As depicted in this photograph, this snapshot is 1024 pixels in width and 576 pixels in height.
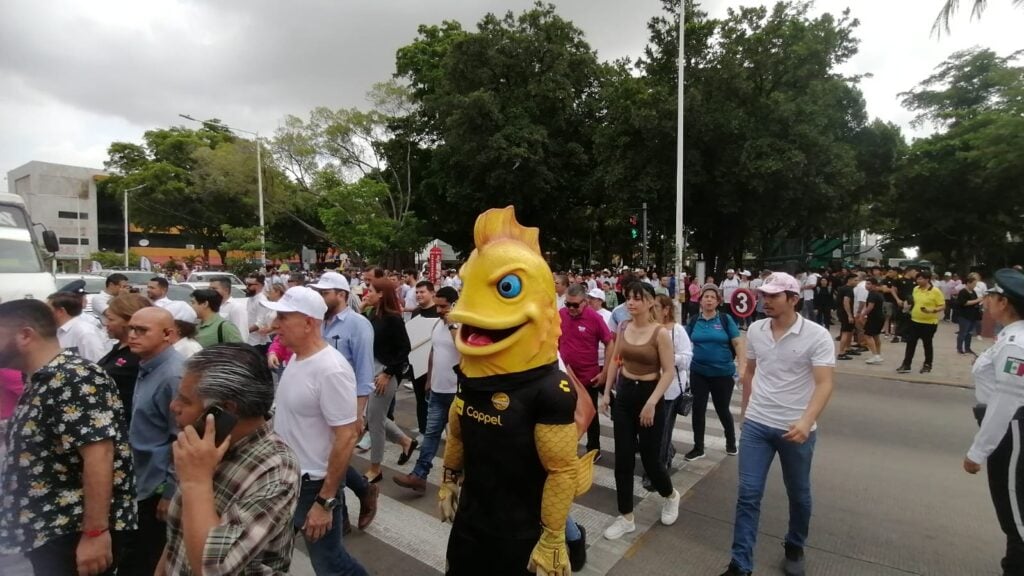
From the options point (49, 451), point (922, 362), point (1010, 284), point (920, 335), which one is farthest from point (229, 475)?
point (922, 362)

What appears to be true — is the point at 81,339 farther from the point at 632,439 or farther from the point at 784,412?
the point at 784,412

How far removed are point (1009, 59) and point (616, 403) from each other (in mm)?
33284

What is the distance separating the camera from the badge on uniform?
310cm

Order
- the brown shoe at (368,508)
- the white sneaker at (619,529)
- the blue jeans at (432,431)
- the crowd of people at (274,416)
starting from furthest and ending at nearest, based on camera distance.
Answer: the blue jeans at (432,431) → the brown shoe at (368,508) → the white sneaker at (619,529) → the crowd of people at (274,416)

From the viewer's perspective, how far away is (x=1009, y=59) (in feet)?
84.5

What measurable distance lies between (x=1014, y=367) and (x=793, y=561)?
5.79 ft

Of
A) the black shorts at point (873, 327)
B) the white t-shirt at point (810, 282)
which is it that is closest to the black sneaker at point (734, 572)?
the black shorts at point (873, 327)

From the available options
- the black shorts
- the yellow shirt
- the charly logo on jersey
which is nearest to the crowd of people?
the charly logo on jersey

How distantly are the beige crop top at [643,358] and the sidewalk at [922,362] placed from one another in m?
7.91

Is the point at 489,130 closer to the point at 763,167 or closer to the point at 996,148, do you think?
the point at 763,167

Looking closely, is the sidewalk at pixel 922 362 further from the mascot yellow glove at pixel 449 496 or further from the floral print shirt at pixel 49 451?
the floral print shirt at pixel 49 451

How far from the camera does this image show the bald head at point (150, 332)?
2971 mm

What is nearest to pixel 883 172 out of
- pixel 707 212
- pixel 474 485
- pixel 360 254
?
pixel 707 212

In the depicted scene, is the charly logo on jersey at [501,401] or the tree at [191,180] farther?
the tree at [191,180]
